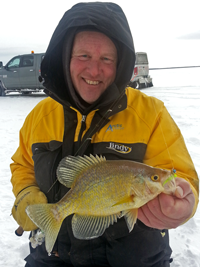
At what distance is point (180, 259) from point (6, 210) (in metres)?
2.04

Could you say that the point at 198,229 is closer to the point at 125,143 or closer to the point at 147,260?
the point at 147,260

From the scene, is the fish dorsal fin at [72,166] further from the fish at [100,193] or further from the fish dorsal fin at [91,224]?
the fish dorsal fin at [91,224]

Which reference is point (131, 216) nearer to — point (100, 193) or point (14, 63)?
point (100, 193)

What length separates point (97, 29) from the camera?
5.57 ft

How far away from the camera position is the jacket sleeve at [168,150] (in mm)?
1480

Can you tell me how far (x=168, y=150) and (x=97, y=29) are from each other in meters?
0.98

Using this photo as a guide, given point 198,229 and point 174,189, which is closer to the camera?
point 174,189

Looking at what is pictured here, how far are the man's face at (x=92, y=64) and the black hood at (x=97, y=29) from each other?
0.05m

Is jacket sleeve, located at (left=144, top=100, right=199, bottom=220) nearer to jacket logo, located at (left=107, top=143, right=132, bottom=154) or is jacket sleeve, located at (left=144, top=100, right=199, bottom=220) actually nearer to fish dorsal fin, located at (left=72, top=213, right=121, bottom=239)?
jacket logo, located at (left=107, top=143, right=132, bottom=154)

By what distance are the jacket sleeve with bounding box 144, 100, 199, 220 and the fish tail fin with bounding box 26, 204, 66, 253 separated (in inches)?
27.6

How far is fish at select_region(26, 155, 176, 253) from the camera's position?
1.13 meters

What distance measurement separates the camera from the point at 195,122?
568cm

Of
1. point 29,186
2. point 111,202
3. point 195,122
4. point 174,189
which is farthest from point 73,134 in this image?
point 195,122

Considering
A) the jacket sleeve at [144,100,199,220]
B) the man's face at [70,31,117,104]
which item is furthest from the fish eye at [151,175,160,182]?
the man's face at [70,31,117,104]
